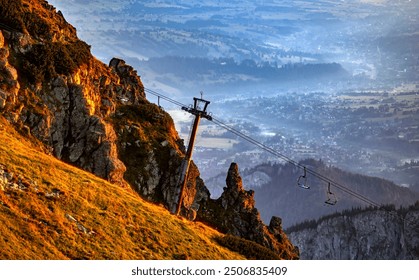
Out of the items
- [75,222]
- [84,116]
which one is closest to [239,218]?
[84,116]

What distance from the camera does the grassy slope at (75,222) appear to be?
3444 centimetres

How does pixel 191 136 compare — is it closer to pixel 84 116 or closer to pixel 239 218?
pixel 84 116

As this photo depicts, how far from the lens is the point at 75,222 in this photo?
3788 centimetres

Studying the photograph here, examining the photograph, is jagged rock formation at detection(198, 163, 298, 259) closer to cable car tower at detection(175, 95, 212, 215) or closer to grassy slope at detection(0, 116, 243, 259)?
cable car tower at detection(175, 95, 212, 215)

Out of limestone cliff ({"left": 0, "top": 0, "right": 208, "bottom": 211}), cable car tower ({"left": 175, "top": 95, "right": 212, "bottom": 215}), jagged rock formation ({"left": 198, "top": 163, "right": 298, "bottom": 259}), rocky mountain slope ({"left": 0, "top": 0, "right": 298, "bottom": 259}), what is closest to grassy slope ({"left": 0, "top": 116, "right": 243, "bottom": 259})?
rocky mountain slope ({"left": 0, "top": 0, "right": 298, "bottom": 259})

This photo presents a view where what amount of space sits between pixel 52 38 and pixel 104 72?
7.18 metres

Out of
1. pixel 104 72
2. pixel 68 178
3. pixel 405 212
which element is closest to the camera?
pixel 68 178

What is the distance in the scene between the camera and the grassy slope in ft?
113

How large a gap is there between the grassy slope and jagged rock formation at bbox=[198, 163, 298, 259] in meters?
11.5

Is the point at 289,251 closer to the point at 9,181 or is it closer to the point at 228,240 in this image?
the point at 228,240

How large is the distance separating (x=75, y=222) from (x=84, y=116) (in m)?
16.4
